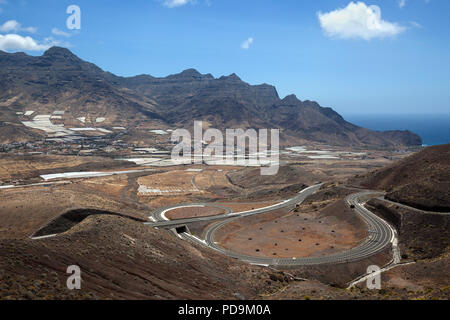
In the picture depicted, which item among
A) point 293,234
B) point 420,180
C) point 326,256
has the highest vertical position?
point 420,180

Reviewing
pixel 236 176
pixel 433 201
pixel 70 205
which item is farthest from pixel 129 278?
pixel 236 176

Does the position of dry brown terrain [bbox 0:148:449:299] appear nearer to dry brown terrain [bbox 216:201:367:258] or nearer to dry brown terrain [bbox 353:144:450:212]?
dry brown terrain [bbox 216:201:367:258]

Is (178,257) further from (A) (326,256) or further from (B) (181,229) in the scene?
(A) (326,256)

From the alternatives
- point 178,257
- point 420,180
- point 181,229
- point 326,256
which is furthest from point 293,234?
point 178,257

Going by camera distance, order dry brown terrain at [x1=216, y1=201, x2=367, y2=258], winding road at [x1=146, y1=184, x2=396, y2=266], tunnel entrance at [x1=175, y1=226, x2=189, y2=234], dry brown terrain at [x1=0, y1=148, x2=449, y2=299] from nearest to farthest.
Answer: dry brown terrain at [x1=0, y1=148, x2=449, y2=299] < winding road at [x1=146, y1=184, x2=396, y2=266] < dry brown terrain at [x1=216, y1=201, x2=367, y2=258] < tunnel entrance at [x1=175, y1=226, x2=189, y2=234]

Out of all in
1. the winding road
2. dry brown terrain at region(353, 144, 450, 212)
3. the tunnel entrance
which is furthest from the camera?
the tunnel entrance

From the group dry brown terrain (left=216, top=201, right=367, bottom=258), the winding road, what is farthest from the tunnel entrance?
dry brown terrain (left=216, top=201, right=367, bottom=258)

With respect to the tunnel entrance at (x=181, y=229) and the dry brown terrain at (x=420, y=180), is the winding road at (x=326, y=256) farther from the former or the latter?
the dry brown terrain at (x=420, y=180)

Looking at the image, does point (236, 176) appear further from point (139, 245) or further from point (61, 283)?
point (61, 283)
